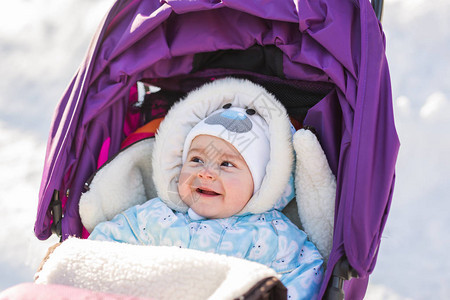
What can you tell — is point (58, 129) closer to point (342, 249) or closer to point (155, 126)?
point (155, 126)

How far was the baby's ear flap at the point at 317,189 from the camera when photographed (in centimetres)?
145

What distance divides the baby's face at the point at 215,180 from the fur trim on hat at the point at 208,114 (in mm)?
44

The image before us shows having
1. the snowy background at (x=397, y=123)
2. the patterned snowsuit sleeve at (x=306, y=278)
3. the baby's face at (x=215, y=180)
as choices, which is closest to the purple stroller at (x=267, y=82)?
the patterned snowsuit sleeve at (x=306, y=278)

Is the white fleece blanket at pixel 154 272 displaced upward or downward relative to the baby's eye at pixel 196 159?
downward

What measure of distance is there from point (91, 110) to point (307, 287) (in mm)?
839

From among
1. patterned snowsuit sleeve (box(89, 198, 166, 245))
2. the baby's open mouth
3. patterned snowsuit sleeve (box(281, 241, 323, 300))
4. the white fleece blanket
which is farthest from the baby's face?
the white fleece blanket

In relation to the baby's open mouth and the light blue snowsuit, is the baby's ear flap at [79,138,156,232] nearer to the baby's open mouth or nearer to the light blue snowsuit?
the light blue snowsuit

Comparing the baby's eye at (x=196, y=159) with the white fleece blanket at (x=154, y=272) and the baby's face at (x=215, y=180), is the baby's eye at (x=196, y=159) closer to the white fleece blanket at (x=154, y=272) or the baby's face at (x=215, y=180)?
the baby's face at (x=215, y=180)

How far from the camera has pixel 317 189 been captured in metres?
1.48

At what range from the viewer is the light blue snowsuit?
1375 mm

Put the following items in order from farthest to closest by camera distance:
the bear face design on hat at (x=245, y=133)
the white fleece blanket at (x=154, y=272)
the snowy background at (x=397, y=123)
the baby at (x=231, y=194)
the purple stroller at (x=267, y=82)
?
1. the snowy background at (x=397, y=123)
2. the bear face design on hat at (x=245, y=133)
3. the baby at (x=231, y=194)
4. the purple stroller at (x=267, y=82)
5. the white fleece blanket at (x=154, y=272)

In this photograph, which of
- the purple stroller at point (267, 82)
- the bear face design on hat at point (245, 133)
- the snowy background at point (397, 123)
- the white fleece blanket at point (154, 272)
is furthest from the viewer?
the snowy background at point (397, 123)

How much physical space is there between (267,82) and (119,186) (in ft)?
1.94

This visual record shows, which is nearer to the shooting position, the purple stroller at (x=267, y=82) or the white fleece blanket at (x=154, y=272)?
the white fleece blanket at (x=154, y=272)
